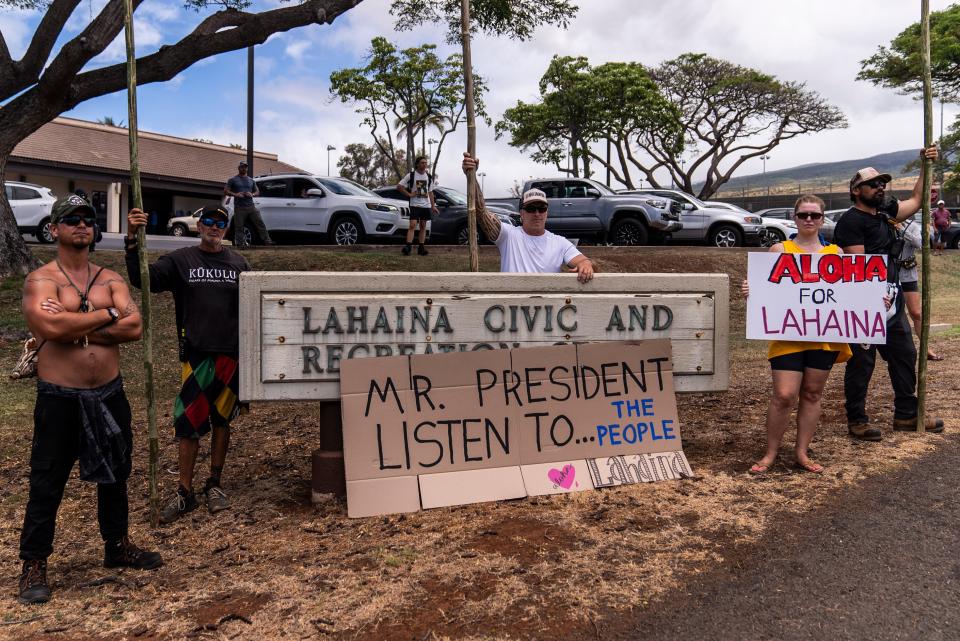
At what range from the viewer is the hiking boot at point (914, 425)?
232 inches

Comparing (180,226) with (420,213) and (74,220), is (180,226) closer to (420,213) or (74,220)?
(420,213)

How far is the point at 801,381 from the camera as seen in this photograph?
204 inches

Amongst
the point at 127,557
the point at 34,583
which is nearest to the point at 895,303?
the point at 127,557

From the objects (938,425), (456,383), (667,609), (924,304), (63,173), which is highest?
(63,173)

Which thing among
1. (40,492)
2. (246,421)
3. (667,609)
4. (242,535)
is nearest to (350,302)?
(242,535)

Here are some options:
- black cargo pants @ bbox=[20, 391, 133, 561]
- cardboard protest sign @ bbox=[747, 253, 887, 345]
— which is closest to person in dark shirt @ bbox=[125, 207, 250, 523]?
black cargo pants @ bbox=[20, 391, 133, 561]

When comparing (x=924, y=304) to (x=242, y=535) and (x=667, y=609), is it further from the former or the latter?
(x=242, y=535)

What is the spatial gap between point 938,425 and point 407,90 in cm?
3335

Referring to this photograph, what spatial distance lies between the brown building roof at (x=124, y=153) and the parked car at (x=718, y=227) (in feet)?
85.8

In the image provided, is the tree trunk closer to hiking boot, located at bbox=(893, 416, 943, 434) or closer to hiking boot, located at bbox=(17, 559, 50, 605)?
hiking boot, located at bbox=(17, 559, 50, 605)

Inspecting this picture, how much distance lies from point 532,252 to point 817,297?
72.2 inches

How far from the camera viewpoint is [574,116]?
38.8 m

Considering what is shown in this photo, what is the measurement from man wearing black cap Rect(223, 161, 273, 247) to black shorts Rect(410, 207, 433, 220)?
2.88 m

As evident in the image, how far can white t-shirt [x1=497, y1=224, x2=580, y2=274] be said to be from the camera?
5.46 meters
